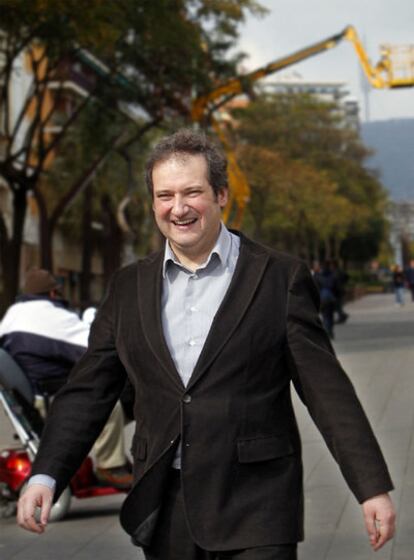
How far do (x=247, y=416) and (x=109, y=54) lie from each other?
2905cm

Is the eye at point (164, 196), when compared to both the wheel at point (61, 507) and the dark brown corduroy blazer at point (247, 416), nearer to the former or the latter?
the dark brown corduroy blazer at point (247, 416)

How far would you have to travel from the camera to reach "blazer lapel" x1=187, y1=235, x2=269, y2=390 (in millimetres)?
4000

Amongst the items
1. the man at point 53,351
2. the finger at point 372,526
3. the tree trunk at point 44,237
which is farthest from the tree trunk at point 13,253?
the finger at point 372,526

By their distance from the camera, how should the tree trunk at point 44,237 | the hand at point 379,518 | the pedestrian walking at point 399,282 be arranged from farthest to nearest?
the pedestrian walking at point 399,282
the tree trunk at point 44,237
the hand at point 379,518

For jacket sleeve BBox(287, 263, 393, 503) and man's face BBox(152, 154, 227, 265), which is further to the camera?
man's face BBox(152, 154, 227, 265)

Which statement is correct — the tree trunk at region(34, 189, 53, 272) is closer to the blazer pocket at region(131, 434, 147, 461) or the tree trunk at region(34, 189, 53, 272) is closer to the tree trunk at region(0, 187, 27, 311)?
the tree trunk at region(0, 187, 27, 311)

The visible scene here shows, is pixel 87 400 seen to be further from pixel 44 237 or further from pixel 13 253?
pixel 44 237

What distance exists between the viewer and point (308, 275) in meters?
4.14

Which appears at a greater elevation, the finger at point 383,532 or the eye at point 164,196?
the eye at point 164,196

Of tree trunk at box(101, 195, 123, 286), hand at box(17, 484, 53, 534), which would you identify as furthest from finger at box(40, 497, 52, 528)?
tree trunk at box(101, 195, 123, 286)

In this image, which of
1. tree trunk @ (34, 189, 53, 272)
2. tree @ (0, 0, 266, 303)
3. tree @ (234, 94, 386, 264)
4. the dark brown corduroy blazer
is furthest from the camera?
tree @ (234, 94, 386, 264)

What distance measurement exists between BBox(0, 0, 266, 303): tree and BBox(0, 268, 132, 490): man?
52.9ft

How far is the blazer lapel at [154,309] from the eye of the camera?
4.02 m

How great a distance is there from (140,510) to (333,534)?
4138 millimetres
